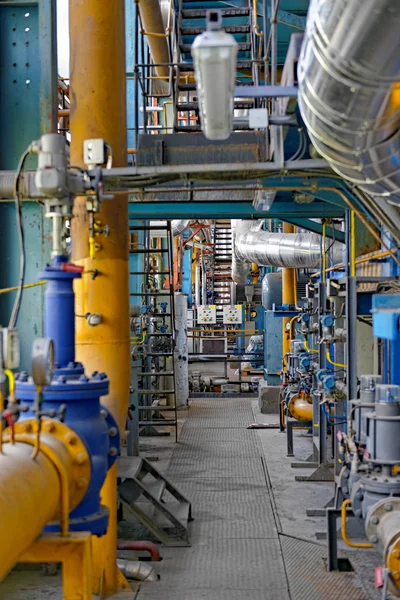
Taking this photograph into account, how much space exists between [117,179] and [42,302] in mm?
883

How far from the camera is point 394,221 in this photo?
142 inches

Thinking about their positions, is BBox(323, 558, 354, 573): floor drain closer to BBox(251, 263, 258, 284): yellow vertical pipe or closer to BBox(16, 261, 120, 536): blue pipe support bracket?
BBox(16, 261, 120, 536): blue pipe support bracket

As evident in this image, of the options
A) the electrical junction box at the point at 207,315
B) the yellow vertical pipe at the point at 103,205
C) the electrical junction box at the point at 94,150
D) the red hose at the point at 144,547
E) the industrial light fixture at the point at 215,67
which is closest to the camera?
the industrial light fixture at the point at 215,67

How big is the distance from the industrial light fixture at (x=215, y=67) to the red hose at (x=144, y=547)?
3.66 m

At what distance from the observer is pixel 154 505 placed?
5.79 meters

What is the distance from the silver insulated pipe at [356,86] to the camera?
1814 mm

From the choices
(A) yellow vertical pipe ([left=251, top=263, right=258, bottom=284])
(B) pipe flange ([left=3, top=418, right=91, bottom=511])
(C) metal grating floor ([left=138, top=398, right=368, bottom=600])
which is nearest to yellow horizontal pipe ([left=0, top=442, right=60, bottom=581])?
(B) pipe flange ([left=3, top=418, right=91, bottom=511])

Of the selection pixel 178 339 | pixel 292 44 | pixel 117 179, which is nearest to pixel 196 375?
pixel 178 339

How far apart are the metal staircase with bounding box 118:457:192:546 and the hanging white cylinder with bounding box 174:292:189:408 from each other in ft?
20.8

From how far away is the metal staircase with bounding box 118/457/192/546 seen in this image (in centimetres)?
548

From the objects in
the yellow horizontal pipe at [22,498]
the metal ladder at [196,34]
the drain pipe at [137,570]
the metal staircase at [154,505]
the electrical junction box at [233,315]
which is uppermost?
the metal ladder at [196,34]

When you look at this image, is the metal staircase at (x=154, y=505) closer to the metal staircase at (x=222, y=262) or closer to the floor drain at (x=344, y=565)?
the floor drain at (x=344, y=565)

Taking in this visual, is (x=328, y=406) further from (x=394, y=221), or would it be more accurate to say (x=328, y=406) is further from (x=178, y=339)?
(x=178, y=339)

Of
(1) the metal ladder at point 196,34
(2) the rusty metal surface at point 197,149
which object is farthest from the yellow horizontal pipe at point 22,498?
(1) the metal ladder at point 196,34
